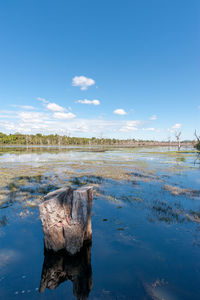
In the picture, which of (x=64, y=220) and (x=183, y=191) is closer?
(x=64, y=220)

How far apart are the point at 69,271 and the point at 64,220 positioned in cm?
157

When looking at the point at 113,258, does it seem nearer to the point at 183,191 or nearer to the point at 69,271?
the point at 69,271

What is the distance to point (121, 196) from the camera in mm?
11844

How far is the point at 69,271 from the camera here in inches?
193

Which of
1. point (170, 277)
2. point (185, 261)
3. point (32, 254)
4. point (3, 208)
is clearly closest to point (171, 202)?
point (185, 261)

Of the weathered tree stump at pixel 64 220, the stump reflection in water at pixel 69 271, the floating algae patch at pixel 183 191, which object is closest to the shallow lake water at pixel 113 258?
the stump reflection in water at pixel 69 271

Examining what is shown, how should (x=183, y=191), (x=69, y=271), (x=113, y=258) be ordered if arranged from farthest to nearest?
(x=183, y=191)
(x=113, y=258)
(x=69, y=271)

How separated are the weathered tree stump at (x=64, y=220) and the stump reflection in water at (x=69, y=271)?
0.79ft

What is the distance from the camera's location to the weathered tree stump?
546 cm

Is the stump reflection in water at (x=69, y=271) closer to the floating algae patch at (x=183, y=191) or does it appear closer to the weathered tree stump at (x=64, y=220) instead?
the weathered tree stump at (x=64, y=220)

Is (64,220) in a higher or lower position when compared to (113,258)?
higher

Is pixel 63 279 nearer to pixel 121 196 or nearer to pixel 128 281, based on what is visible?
pixel 128 281

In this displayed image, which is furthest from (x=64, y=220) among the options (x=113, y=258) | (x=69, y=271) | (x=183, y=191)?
(x=183, y=191)

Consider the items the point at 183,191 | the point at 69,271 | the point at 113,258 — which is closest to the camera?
the point at 69,271
